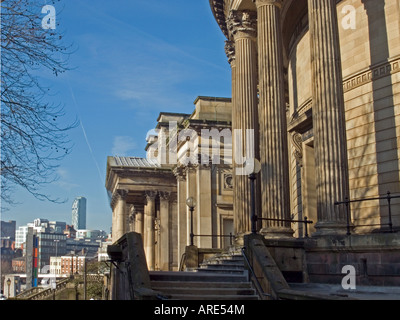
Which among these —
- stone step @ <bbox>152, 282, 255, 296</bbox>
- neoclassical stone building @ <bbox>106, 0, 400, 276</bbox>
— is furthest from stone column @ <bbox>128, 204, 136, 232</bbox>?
stone step @ <bbox>152, 282, 255, 296</bbox>

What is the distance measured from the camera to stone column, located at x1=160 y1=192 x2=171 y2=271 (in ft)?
159

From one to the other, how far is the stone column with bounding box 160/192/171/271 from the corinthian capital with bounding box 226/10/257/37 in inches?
1008

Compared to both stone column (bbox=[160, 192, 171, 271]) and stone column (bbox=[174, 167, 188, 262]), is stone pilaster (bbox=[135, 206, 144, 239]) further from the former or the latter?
stone column (bbox=[174, 167, 188, 262])

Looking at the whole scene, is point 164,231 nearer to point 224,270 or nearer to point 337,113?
point 224,270

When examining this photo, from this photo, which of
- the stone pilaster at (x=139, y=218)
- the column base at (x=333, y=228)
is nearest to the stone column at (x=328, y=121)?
the column base at (x=333, y=228)

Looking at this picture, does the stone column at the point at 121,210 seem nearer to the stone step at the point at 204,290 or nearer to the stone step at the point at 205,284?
the stone step at the point at 205,284

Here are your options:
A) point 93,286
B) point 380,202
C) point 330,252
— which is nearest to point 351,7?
point 380,202

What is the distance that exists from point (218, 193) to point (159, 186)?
995cm

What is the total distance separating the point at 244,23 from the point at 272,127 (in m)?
6.67

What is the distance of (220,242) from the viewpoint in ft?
133

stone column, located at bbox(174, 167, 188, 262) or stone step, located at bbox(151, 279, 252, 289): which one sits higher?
stone column, located at bbox(174, 167, 188, 262)

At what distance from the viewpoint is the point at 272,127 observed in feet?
70.3

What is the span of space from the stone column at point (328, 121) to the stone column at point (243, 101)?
6.18 meters

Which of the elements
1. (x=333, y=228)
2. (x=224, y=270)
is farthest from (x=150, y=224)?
(x=333, y=228)
